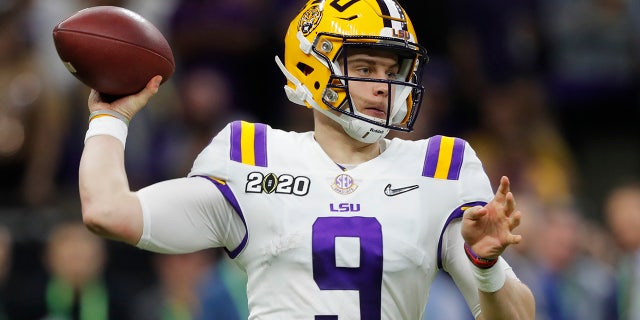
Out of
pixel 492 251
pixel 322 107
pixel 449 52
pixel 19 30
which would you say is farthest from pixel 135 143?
pixel 492 251

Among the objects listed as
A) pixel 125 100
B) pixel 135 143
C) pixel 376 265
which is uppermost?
pixel 125 100

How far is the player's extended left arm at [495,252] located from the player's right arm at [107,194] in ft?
3.14

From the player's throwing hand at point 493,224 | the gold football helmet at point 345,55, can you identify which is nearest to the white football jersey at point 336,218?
the gold football helmet at point 345,55

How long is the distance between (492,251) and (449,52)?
5393 mm

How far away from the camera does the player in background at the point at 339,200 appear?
11.5 ft

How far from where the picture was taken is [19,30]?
25.9 ft

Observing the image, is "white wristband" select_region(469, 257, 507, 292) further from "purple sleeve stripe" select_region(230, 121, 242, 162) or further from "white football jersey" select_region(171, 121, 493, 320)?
"purple sleeve stripe" select_region(230, 121, 242, 162)

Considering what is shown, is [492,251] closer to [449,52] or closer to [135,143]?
[135,143]

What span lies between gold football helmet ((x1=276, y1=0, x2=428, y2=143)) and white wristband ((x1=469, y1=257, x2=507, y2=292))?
0.53 metres

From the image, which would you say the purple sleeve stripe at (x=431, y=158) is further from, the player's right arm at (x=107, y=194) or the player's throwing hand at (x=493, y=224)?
the player's right arm at (x=107, y=194)

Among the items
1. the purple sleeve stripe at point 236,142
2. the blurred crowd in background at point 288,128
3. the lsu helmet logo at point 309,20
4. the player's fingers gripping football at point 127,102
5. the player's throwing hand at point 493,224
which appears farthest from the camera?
the blurred crowd in background at point 288,128

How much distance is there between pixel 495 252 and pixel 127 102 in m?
1.18

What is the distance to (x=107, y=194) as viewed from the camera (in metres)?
3.44

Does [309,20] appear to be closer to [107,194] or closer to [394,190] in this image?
[394,190]
